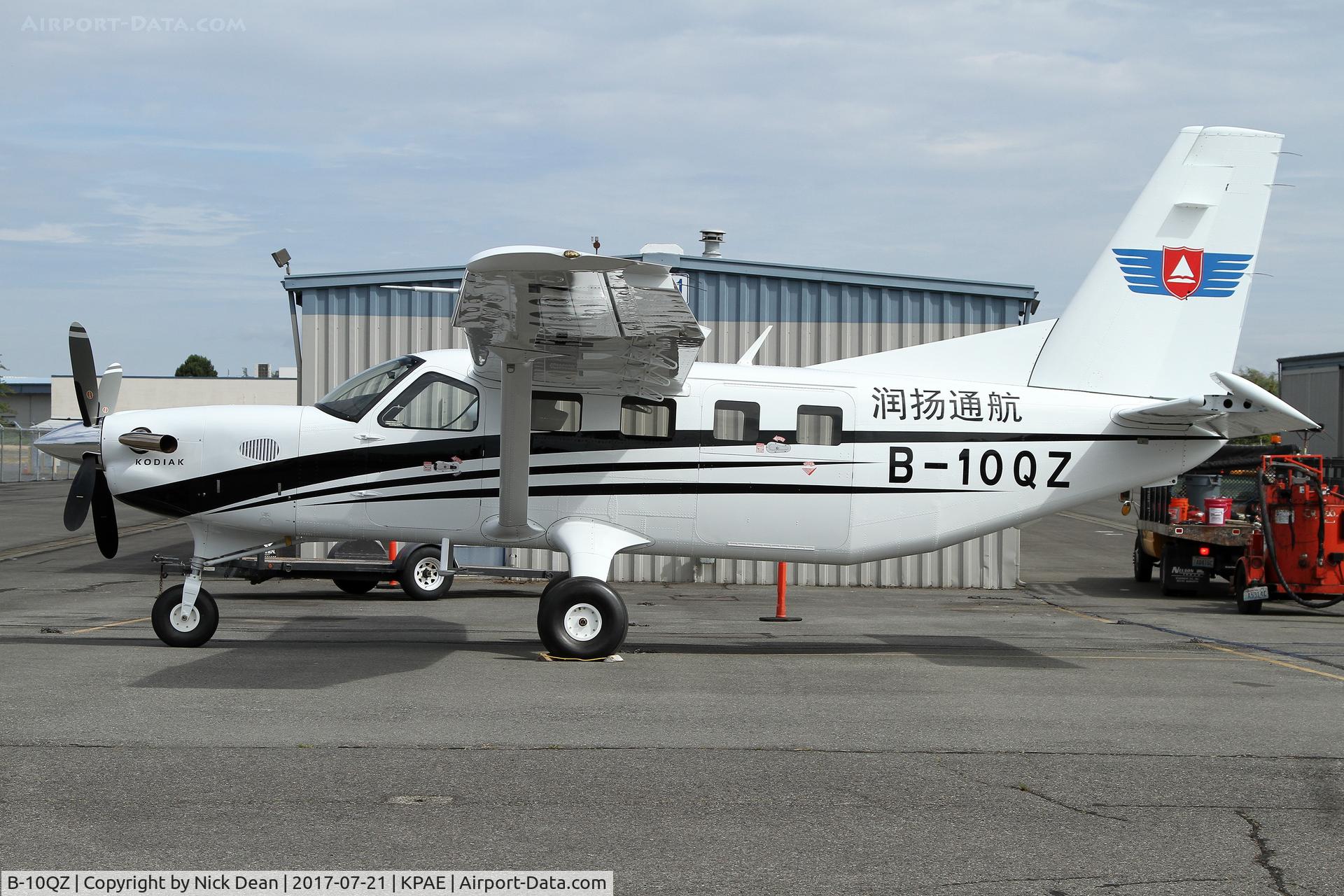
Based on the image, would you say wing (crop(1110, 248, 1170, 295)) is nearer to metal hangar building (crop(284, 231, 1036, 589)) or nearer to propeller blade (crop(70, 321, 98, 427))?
metal hangar building (crop(284, 231, 1036, 589))

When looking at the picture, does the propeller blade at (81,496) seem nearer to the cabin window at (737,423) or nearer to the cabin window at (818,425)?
the cabin window at (737,423)

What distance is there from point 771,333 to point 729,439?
31.4 feet

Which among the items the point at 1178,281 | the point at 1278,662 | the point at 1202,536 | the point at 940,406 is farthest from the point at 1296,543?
the point at 940,406

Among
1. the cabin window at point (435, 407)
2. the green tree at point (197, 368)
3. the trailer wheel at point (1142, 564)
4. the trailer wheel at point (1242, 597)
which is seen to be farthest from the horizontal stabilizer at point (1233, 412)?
the green tree at point (197, 368)

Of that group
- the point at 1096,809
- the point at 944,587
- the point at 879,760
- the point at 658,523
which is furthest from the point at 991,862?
the point at 944,587

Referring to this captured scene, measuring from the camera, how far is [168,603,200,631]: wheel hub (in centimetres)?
1043

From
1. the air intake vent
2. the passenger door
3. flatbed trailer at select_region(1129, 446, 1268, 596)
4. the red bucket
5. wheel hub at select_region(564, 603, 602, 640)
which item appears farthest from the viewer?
the red bucket

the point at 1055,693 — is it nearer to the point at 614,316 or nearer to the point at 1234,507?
the point at 614,316

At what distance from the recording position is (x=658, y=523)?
11.0m

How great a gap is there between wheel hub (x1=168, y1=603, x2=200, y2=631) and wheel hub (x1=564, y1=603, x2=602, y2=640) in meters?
3.42

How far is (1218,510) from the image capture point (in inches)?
723

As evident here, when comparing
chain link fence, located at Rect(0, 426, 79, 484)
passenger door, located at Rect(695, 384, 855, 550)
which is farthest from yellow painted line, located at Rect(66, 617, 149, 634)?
chain link fence, located at Rect(0, 426, 79, 484)

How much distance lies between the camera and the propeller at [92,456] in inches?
400

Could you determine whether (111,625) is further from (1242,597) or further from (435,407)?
(1242,597)
